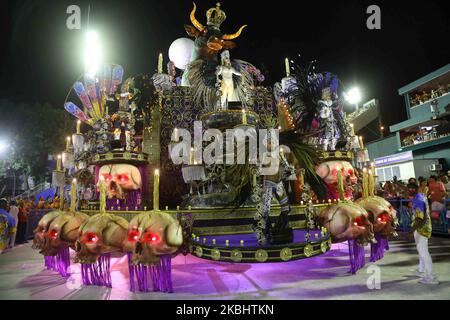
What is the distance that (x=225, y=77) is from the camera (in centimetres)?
1102

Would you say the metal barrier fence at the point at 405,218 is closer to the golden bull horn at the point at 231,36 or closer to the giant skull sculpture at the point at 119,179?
the giant skull sculpture at the point at 119,179

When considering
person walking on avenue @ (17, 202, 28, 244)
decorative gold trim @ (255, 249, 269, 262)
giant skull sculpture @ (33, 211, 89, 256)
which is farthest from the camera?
person walking on avenue @ (17, 202, 28, 244)

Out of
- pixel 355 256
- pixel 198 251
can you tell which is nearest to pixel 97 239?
pixel 198 251

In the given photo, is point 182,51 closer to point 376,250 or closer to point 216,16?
point 216,16

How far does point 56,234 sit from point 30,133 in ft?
83.2

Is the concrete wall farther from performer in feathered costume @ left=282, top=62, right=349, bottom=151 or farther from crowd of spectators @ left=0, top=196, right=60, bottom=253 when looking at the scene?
crowd of spectators @ left=0, top=196, right=60, bottom=253

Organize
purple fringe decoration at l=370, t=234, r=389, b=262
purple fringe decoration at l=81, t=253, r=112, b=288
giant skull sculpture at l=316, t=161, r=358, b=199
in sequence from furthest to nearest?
giant skull sculpture at l=316, t=161, r=358, b=199 < purple fringe decoration at l=370, t=234, r=389, b=262 < purple fringe decoration at l=81, t=253, r=112, b=288

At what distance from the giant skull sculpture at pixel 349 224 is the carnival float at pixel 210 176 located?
0.02 m

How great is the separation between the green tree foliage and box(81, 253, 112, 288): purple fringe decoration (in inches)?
981

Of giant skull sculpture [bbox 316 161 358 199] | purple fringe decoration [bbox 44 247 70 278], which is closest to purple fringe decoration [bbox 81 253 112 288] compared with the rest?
purple fringe decoration [bbox 44 247 70 278]

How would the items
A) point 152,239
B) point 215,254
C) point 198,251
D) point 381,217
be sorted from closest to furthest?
point 152,239 < point 215,254 < point 198,251 < point 381,217

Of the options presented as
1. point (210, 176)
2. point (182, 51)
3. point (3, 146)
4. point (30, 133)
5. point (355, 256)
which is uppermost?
point (182, 51)

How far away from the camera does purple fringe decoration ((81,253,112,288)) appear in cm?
507

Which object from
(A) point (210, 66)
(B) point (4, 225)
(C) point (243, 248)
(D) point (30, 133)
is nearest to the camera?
(C) point (243, 248)
